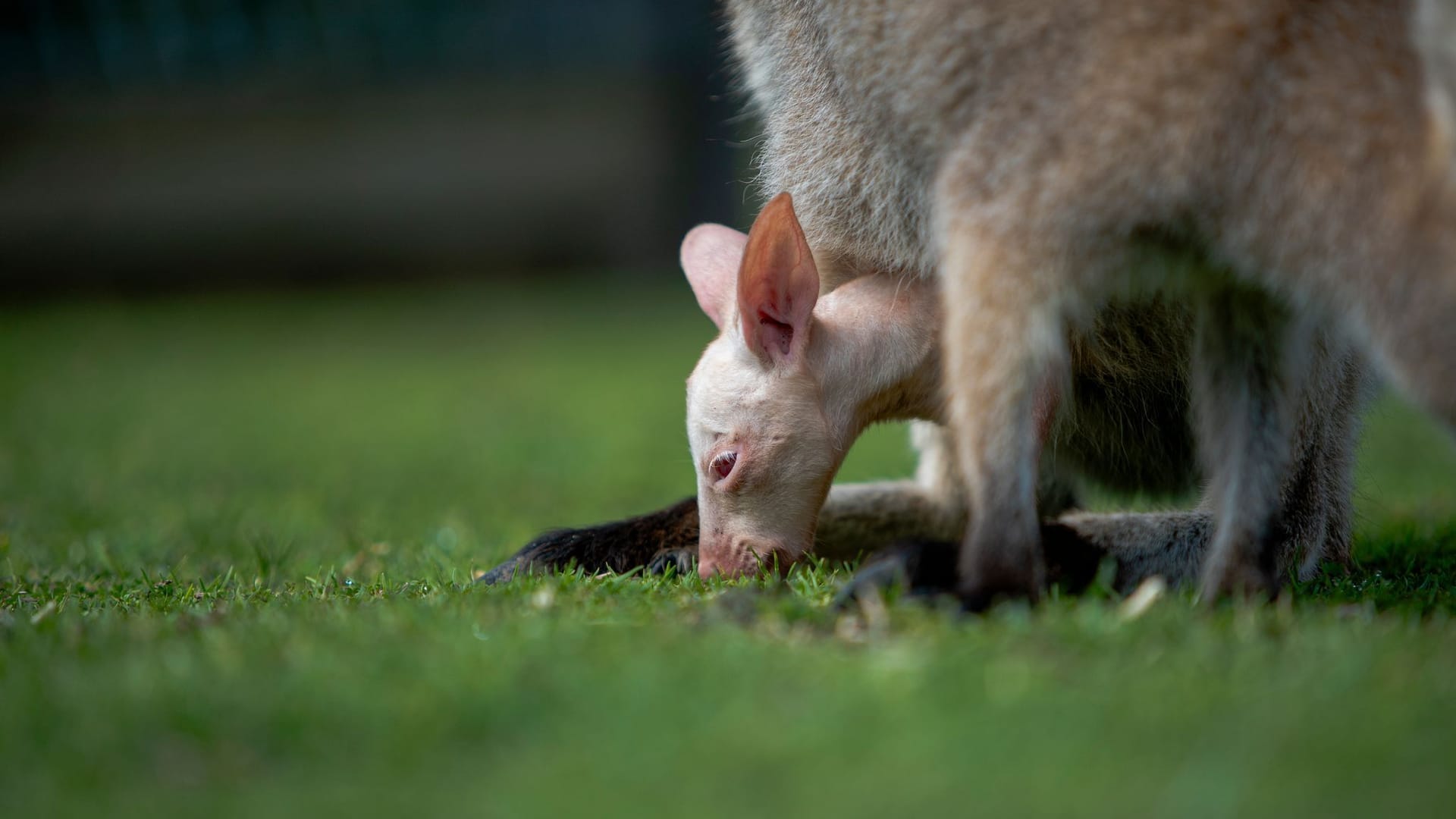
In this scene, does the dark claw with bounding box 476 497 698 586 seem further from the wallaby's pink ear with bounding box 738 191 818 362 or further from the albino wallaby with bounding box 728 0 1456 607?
the albino wallaby with bounding box 728 0 1456 607

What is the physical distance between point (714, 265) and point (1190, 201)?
1533 millimetres

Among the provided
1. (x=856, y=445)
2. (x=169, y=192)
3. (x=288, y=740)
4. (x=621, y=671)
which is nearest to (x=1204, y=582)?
(x=621, y=671)

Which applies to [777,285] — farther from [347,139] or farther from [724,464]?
[347,139]

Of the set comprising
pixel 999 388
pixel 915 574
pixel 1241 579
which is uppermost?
pixel 999 388

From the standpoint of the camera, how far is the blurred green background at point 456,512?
6.03 feet

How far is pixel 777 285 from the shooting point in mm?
3229

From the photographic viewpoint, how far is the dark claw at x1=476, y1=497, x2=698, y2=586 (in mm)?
3434

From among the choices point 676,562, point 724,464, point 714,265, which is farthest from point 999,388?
point 714,265

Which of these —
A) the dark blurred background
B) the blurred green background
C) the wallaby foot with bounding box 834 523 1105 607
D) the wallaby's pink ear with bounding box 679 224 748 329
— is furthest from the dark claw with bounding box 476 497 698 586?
the dark blurred background

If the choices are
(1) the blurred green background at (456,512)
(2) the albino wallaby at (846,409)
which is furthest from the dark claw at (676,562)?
(1) the blurred green background at (456,512)

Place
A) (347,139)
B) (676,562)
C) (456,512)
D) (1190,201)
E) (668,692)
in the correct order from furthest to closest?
(347,139) < (456,512) < (676,562) < (1190,201) < (668,692)

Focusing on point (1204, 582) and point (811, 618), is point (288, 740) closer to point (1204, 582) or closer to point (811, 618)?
point (811, 618)

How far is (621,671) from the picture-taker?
2.14 meters

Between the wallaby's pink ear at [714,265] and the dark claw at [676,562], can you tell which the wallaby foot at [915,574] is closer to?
the dark claw at [676,562]
